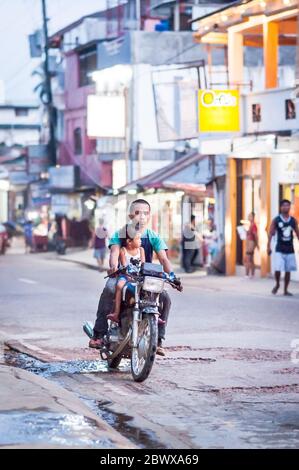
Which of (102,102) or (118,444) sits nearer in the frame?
(118,444)

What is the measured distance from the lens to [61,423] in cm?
837

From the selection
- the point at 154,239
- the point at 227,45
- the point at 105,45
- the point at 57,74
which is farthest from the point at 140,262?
the point at 57,74

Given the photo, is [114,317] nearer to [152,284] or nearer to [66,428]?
[152,284]

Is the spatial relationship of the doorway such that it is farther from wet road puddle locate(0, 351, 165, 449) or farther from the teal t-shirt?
wet road puddle locate(0, 351, 165, 449)

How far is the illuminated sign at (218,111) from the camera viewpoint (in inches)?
1198

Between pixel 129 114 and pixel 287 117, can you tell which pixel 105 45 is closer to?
pixel 129 114

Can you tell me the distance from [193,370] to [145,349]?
1223 mm

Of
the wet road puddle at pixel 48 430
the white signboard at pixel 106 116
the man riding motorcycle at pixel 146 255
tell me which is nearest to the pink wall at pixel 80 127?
the white signboard at pixel 106 116

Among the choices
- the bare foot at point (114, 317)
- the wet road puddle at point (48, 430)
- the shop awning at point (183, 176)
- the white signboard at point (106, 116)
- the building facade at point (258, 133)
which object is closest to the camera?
the wet road puddle at point (48, 430)

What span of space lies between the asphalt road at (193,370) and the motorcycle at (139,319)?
9.2 inches

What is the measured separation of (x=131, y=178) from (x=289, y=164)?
2140 cm

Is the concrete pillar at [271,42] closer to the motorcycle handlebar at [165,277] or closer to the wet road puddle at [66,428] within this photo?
the motorcycle handlebar at [165,277]

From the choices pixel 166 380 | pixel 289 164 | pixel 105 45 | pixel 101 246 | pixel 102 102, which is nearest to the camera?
pixel 166 380

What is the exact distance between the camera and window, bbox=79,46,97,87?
57.7m
